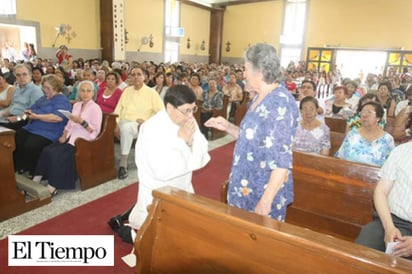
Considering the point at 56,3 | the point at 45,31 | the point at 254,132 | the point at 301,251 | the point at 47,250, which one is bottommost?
the point at 47,250

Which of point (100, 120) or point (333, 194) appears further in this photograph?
point (100, 120)

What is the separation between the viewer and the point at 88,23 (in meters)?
10.7

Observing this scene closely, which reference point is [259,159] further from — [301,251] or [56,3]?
[56,3]

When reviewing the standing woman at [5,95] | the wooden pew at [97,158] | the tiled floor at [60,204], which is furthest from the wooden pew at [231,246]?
the standing woman at [5,95]

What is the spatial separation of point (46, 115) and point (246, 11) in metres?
16.0

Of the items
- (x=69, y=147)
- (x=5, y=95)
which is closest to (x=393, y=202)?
(x=69, y=147)

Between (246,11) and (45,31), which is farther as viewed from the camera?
(246,11)

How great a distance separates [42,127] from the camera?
3322 mm

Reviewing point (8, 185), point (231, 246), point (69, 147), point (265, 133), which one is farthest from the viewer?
point (69, 147)

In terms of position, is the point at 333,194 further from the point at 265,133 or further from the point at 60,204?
the point at 60,204

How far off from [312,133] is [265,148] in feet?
5.42

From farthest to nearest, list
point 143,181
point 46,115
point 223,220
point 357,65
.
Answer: point 357,65
point 46,115
point 143,181
point 223,220

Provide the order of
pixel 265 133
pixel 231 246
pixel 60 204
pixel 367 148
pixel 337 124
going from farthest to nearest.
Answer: pixel 337 124 < pixel 60 204 < pixel 367 148 < pixel 265 133 < pixel 231 246

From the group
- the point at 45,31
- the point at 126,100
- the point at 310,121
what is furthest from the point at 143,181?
the point at 45,31
